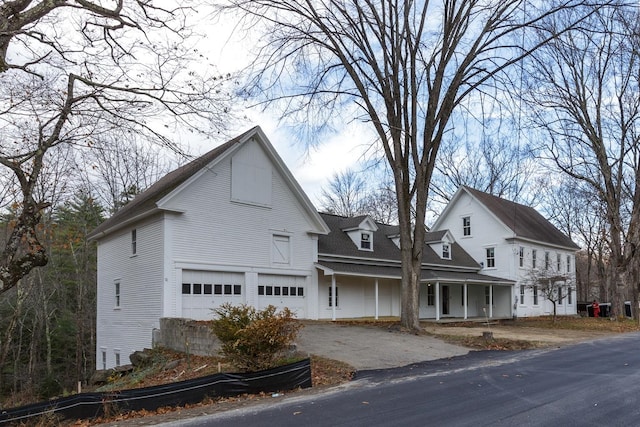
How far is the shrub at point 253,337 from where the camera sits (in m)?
10.3

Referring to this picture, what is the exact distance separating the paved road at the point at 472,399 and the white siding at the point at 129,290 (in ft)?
34.9

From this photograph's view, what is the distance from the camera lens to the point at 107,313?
2441cm

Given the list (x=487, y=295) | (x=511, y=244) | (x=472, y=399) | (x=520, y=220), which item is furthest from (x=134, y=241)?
(x=520, y=220)

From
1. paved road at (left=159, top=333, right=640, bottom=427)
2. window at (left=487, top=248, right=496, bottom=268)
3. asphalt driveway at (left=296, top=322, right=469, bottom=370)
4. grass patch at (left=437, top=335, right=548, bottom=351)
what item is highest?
window at (left=487, top=248, right=496, bottom=268)

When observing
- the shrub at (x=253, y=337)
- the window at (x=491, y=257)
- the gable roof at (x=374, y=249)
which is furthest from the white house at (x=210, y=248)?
the window at (x=491, y=257)

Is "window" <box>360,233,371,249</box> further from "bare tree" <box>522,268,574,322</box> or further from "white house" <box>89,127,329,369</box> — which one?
"bare tree" <box>522,268,574,322</box>

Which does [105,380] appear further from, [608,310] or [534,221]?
[608,310]

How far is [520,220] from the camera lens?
38500mm

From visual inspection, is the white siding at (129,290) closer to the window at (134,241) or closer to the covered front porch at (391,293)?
the window at (134,241)

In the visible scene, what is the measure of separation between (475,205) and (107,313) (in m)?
25.0

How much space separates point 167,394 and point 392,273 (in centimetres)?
1955

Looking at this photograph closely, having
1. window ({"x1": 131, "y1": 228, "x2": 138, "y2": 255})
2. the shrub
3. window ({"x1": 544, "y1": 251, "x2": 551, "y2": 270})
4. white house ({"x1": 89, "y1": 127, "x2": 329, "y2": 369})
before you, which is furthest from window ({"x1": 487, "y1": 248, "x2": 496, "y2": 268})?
the shrub

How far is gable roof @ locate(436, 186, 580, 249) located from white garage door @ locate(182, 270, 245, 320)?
2086 cm

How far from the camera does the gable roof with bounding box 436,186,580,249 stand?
36.0 m
